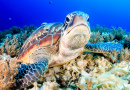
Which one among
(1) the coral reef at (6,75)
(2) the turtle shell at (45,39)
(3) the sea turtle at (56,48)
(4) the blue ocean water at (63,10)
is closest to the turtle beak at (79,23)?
(3) the sea turtle at (56,48)

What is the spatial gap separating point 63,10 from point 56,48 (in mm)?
105787

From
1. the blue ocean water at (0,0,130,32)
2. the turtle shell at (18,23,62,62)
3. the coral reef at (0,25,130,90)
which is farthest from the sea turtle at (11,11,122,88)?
the blue ocean water at (0,0,130,32)

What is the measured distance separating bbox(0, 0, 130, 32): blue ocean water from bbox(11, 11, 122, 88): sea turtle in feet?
270

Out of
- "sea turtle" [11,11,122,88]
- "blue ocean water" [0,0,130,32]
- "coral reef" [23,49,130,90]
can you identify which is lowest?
"coral reef" [23,49,130,90]

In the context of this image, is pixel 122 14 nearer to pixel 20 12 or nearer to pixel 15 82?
pixel 20 12

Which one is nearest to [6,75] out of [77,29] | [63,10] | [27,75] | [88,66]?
[27,75]

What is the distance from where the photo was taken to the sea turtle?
1.25m

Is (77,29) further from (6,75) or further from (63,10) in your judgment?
(63,10)

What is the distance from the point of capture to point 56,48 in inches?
72.9

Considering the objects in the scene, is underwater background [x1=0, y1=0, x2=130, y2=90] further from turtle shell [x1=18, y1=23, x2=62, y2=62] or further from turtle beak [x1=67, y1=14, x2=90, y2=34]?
turtle beak [x1=67, y1=14, x2=90, y2=34]

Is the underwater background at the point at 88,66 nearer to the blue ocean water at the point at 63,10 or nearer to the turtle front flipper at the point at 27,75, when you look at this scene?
the turtle front flipper at the point at 27,75

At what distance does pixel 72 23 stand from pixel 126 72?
3.77 feet

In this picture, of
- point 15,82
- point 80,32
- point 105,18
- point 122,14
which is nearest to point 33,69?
point 15,82

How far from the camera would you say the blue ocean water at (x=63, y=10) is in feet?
265
